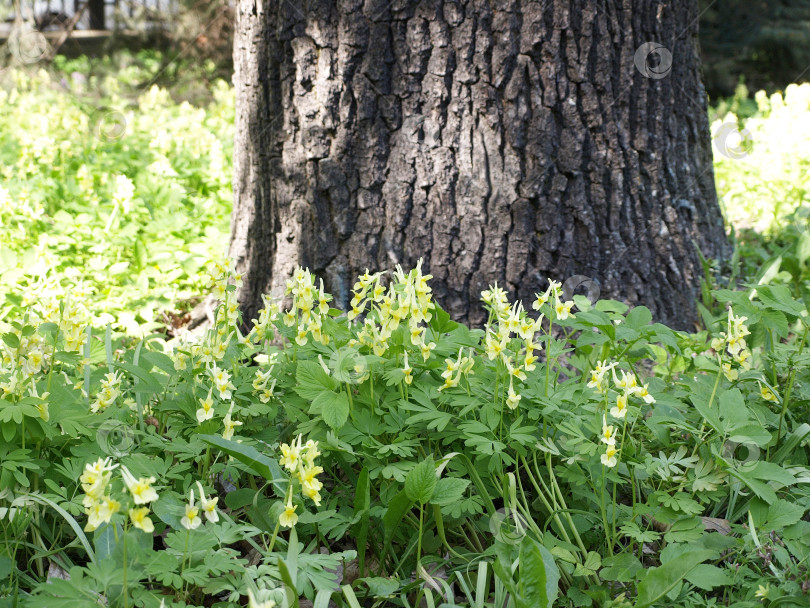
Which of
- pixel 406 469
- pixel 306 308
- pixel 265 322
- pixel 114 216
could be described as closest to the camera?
pixel 406 469

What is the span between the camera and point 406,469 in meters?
1.68

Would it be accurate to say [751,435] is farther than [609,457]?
Yes

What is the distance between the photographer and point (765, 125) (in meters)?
5.53

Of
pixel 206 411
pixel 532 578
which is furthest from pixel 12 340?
pixel 532 578
